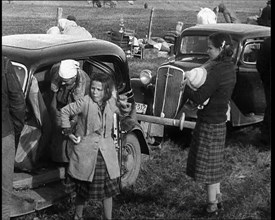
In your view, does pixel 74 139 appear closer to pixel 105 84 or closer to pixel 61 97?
pixel 105 84

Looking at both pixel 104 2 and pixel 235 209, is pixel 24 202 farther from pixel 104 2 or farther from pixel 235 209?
pixel 104 2

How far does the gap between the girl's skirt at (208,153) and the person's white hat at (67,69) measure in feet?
4.26

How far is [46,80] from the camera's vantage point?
4.93 m

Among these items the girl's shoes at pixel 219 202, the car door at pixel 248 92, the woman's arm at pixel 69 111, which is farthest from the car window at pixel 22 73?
the car door at pixel 248 92

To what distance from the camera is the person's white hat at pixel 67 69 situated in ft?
15.3

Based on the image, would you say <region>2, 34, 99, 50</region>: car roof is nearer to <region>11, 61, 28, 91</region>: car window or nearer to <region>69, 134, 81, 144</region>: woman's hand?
<region>11, 61, 28, 91</region>: car window

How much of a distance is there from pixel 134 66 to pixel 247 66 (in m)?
6.52

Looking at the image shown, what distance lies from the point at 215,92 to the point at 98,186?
1.40 meters

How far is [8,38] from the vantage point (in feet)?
17.3

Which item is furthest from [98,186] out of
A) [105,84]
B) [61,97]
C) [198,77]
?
[198,77]

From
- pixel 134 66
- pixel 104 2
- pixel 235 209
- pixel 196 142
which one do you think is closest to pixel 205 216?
pixel 235 209

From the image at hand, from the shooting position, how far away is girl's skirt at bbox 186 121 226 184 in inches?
192

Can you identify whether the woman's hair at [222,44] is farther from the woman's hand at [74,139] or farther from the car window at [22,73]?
the car window at [22,73]

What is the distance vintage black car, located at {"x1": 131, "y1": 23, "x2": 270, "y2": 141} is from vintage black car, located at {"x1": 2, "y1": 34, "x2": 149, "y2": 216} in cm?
161
